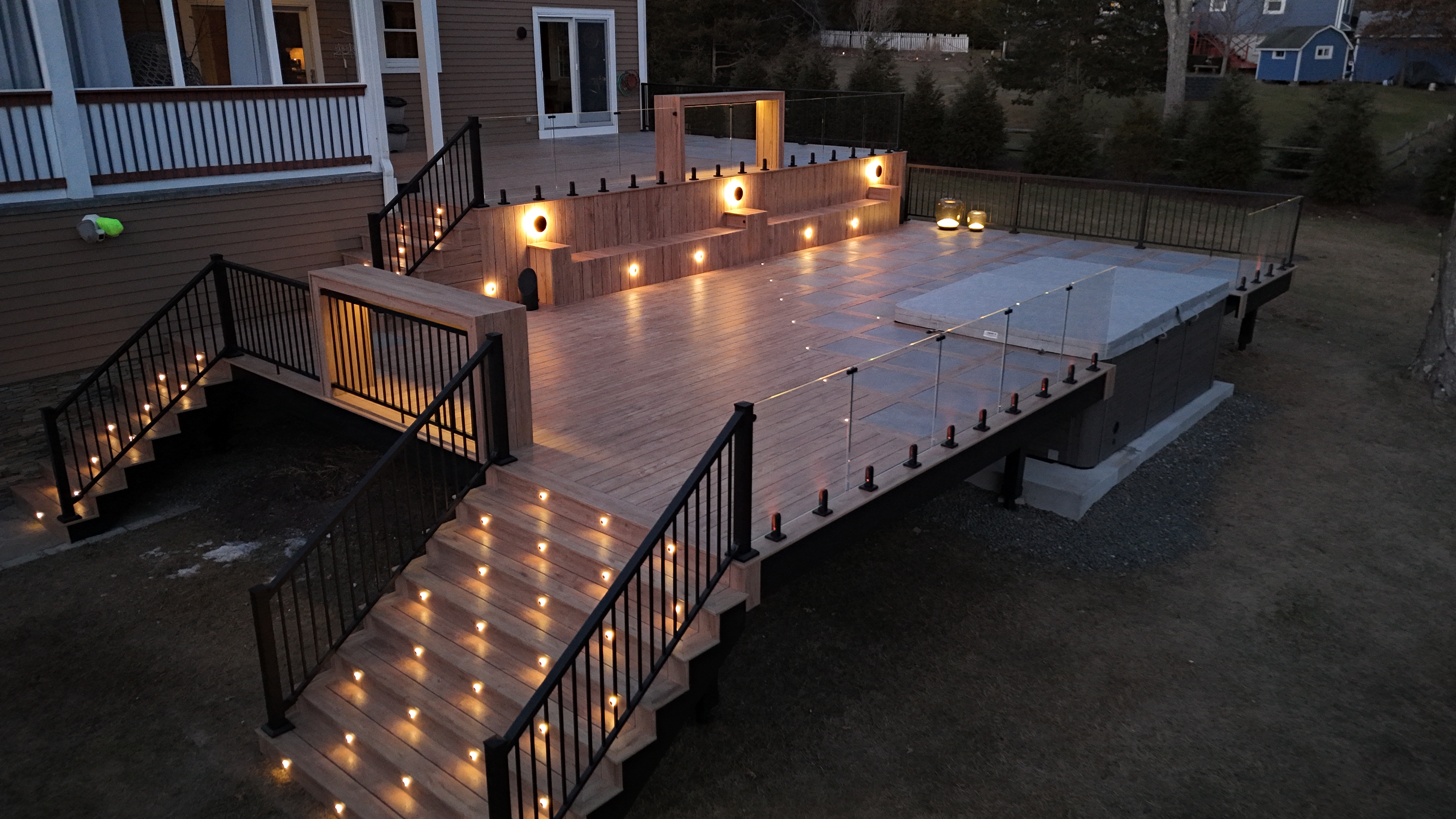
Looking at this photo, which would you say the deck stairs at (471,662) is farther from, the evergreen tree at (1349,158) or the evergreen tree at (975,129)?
the evergreen tree at (975,129)

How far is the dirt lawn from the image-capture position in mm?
5867

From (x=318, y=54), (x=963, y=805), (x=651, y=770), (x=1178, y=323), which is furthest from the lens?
(x=318, y=54)

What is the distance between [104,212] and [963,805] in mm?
8875

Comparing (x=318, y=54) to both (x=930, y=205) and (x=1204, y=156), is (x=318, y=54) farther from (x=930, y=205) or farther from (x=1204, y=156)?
(x=1204, y=156)

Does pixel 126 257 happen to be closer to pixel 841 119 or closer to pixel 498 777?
pixel 498 777

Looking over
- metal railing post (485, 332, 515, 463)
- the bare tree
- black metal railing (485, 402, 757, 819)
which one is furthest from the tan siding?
the bare tree

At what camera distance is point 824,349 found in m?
9.39

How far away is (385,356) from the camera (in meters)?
8.13

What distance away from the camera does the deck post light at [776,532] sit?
588 cm

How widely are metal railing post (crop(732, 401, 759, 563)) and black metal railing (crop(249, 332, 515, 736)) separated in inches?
73.4

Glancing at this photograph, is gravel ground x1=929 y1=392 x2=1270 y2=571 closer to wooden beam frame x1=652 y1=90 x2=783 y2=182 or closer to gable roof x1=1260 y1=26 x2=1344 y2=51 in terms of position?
wooden beam frame x1=652 y1=90 x2=783 y2=182

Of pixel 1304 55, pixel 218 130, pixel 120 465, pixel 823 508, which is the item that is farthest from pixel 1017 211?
pixel 1304 55

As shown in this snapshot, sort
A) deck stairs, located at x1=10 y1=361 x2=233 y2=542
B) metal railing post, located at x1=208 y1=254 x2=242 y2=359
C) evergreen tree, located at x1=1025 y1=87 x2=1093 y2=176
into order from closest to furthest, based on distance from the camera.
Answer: deck stairs, located at x1=10 y1=361 x2=233 y2=542 → metal railing post, located at x1=208 y1=254 x2=242 y2=359 → evergreen tree, located at x1=1025 y1=87 x2=1093 y2=176

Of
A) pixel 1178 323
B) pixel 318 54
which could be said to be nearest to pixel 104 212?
pixel 318 54
